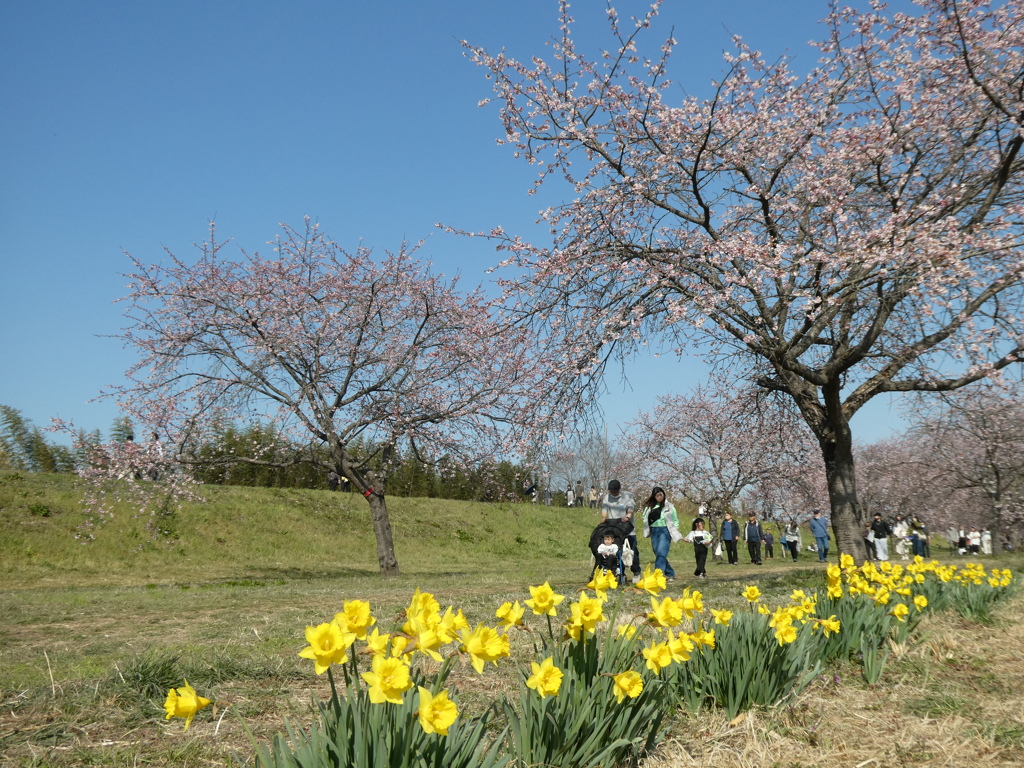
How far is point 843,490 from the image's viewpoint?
1154cm

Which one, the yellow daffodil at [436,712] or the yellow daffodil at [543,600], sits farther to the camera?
the yellow daffodil at [543,600]

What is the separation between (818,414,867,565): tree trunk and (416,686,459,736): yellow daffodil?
1061cm

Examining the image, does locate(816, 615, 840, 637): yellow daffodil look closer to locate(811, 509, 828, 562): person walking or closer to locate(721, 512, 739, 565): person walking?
locate(721, 512, 739, 565): person walking

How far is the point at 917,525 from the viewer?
26.2m

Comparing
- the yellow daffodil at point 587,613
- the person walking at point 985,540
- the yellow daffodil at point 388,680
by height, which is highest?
the yellow daffodil at point 587,613

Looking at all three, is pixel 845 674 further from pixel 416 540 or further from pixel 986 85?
pixel 416 540

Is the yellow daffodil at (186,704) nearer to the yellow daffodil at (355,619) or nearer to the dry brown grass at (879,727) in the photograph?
the yellow daffodil at (355,619)

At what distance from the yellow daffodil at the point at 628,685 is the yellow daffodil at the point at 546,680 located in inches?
9.7

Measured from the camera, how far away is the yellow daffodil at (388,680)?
5.77 ft

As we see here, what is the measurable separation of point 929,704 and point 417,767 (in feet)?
10.0

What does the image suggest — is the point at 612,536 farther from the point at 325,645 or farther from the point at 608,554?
the point at 325,645

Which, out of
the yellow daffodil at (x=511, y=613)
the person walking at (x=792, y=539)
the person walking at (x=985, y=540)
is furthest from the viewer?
the person walking at (x=985, y=540)

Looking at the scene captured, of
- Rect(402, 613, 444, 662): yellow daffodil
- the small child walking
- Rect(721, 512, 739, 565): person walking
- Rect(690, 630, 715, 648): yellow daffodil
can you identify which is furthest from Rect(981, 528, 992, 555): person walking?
Rect(402, 613, 444, 662): yellow daffodil

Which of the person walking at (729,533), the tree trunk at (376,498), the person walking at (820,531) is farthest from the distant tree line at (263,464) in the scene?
the person walking at (820,531)
